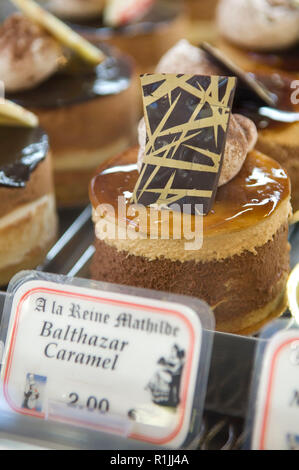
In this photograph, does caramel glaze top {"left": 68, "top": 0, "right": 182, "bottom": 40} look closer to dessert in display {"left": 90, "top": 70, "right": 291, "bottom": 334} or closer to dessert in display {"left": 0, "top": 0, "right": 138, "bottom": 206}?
dessert in display {"left": 0, "top": 0, "right": 138, "bottom": 206}

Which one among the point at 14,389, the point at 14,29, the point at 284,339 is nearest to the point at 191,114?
the point at 284,339

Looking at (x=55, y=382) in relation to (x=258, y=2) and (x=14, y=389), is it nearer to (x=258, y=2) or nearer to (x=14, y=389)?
(x=14, y=389)

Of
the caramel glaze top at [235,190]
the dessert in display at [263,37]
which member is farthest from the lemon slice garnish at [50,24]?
the caramel glaze top at [235,190]

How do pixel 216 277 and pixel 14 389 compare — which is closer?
pixel 14 389

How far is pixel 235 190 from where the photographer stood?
4.57ft

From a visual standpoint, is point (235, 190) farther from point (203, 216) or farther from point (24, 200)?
point (24, 200)

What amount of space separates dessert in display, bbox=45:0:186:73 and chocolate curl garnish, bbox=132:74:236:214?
161 cm

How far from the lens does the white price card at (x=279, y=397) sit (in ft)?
3.23

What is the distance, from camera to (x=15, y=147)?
177 cm

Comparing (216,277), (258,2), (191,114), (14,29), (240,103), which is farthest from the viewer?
(258,2)

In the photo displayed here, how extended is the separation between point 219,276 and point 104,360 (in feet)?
1.29

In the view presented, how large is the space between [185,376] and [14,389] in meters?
0.32

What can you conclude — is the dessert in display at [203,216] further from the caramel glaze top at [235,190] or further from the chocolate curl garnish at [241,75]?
the chocolate curl garnish at [241,75]

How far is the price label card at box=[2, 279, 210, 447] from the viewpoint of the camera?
1034 mm
